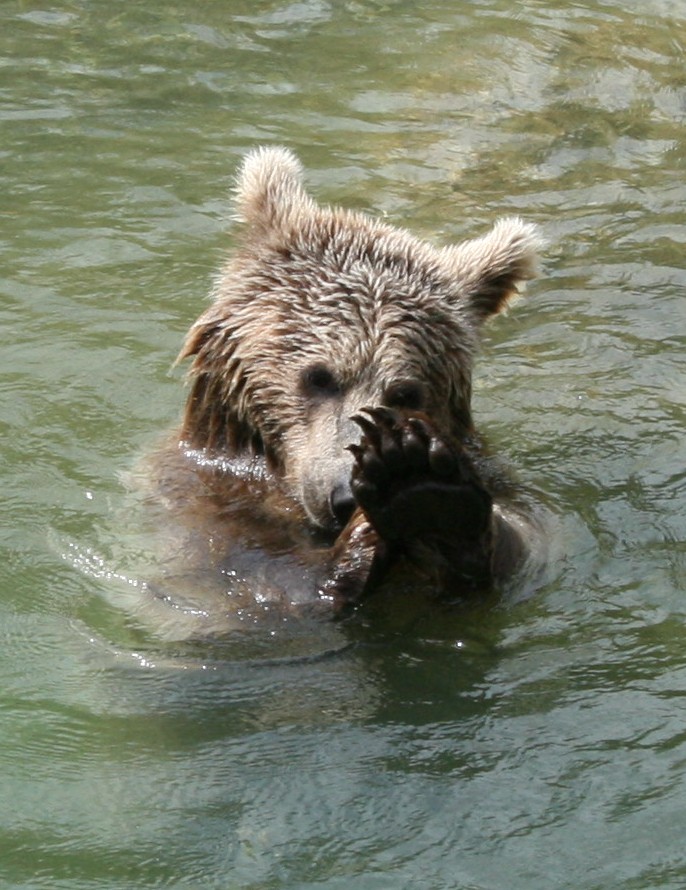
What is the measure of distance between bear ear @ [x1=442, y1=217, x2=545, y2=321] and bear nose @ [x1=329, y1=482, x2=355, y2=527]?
57.6 inches

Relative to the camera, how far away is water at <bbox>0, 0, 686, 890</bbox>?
5.23 meters

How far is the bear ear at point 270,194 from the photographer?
7.43 metres

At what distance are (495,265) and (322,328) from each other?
36.6 inches

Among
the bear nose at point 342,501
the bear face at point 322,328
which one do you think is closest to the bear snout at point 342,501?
the bear nose at point 342,501

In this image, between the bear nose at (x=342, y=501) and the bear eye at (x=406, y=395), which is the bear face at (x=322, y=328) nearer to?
the bear eye at (x=406, y=395)

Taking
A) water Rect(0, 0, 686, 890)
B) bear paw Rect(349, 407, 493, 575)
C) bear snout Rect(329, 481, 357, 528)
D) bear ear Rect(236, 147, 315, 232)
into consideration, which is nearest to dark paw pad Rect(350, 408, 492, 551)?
bear paw Rect(349, 407, 493, 575)

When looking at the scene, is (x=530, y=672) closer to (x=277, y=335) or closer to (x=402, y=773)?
(x=402, y=773)

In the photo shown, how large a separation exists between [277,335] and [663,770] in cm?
257

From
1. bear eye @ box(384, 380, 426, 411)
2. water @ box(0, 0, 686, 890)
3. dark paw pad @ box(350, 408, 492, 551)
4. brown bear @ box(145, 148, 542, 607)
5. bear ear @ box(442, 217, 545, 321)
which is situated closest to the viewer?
water @ box(0, 0, 686, 890)

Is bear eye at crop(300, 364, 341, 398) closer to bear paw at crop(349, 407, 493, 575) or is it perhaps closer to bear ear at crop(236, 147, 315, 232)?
bear ear at crop(236, 147, 315, 232)

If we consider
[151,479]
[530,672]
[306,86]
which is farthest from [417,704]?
[306,86]

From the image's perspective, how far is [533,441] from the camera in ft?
26.8

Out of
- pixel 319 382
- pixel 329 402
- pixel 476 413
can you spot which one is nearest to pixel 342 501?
pixel 329 402

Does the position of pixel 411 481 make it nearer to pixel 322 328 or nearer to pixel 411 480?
pixel 411 480
